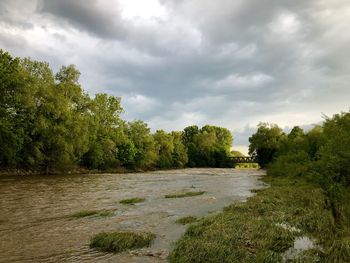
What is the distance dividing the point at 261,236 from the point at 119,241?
15.9 feet

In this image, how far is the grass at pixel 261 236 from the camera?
30.6 ft

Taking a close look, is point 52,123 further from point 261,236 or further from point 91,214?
point 261,236

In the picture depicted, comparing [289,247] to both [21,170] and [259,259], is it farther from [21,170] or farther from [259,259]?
[21,170]

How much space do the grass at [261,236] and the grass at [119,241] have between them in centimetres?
141

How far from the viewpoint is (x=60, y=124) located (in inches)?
2301

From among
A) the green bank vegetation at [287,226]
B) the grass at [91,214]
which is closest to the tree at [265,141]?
the green bank vegetation at [287,226]

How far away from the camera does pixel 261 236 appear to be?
Result: 11281mm

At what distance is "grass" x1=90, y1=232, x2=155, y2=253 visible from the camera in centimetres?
1149

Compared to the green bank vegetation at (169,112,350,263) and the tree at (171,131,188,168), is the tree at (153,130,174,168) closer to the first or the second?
the tree at (171,131,188,168)

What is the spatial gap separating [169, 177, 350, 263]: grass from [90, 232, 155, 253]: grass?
1408mm

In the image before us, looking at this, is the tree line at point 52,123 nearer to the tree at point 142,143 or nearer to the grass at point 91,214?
the tree at point 142,143

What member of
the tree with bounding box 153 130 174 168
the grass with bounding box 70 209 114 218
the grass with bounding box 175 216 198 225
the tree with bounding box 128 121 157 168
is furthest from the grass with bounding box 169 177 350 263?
the tree with bounding box 153 130 174 168

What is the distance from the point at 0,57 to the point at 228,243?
5346 centimetres

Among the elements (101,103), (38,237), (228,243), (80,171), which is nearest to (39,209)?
(38,237)
